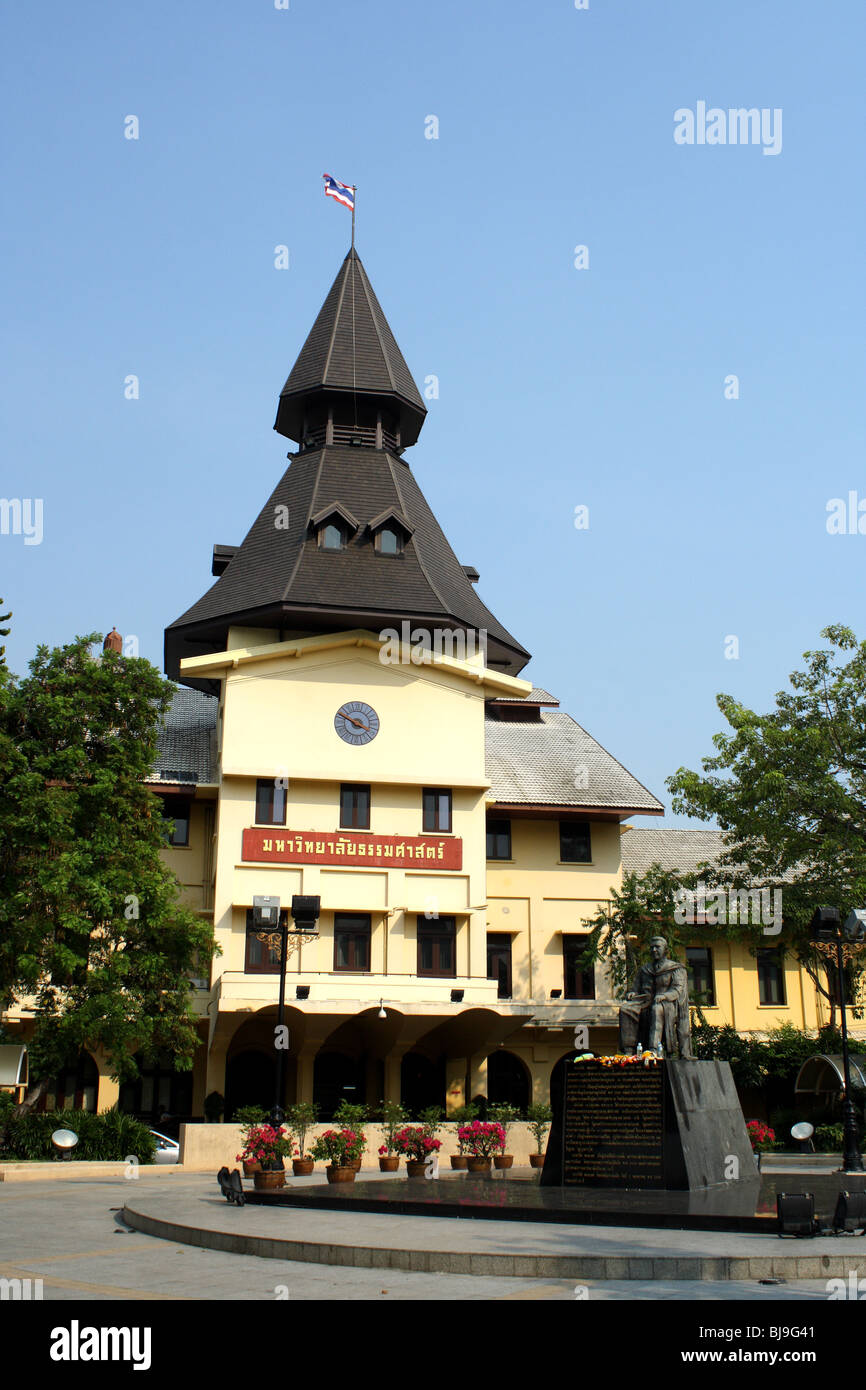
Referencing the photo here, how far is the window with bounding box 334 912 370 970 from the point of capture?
3512 cm

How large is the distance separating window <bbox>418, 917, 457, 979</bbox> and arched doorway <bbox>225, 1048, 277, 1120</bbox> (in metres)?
5.24

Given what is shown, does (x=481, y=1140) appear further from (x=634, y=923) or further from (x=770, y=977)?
(x=770, y=977)

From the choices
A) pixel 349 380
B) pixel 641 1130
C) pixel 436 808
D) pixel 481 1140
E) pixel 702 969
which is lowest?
pixel 481 1140

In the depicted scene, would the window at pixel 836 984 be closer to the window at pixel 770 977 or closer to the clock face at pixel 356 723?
the window at pixel 770 977

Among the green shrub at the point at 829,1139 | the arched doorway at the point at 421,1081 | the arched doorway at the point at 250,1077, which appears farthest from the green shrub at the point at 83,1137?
the green shrub at the point at 829,1139

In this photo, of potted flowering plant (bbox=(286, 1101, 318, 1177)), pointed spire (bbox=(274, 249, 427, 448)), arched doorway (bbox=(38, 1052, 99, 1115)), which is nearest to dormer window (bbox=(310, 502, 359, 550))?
pointed spire (bbox=(274, 249, 427, 448))

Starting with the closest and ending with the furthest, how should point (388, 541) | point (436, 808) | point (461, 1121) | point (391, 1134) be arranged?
point (391, 1134)
point (461, 1121)
point (436, 808)
point (388, 541)

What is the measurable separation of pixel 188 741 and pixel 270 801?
5.95m

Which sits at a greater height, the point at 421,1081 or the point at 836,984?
the point at 836,984

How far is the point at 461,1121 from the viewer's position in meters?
30.0

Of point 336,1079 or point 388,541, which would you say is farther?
point 388,541

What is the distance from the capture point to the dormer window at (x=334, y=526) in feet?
126

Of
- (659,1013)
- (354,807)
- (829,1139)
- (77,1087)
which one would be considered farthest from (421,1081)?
(659,1013)

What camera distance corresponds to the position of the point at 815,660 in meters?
33.9
